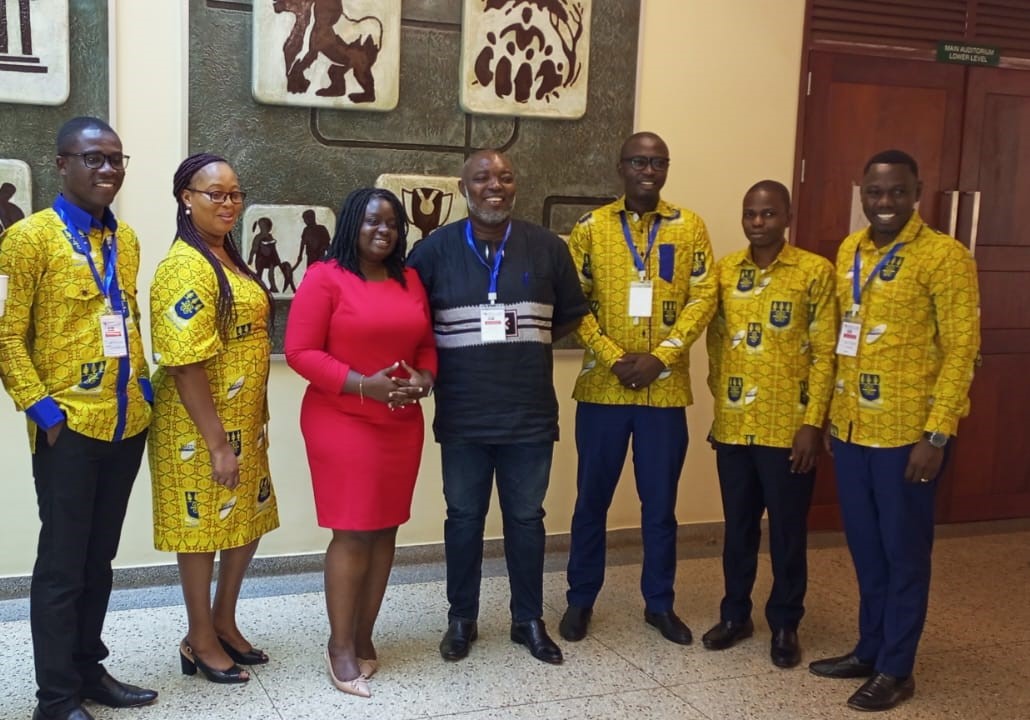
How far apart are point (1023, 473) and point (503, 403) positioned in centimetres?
340

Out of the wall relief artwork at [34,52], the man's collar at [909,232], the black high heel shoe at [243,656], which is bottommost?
the black high heel shoe at [243,656]

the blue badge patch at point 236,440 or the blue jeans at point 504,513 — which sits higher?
the blue badge patch at point 236,440

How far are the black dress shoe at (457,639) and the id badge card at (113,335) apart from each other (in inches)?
54.0

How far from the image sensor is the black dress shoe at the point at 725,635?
3.40 metres

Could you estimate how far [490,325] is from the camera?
3.04 metres

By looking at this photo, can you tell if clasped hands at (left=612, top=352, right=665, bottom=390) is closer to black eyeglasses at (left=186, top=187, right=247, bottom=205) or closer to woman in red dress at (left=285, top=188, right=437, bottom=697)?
woman in red dress at (left=285, top=188, right=437, bottom=697)

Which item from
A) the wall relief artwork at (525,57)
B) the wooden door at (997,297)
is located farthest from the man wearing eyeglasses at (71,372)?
the wooden door at (997,297)

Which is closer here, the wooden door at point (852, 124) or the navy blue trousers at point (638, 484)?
the navy blue trousers at point (638, 484)

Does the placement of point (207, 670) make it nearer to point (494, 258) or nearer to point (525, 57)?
point (494, 258)

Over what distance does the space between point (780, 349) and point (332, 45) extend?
196cm

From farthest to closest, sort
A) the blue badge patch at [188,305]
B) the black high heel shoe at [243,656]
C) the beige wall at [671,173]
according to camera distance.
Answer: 1. the beige wall at [671,173]
2. the black high heel shoe at [243,656]
3. the blue badge patch at [188,305]

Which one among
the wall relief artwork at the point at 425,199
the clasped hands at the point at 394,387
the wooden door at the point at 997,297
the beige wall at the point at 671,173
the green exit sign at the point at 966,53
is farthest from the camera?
the wooden door at the point at 997,297

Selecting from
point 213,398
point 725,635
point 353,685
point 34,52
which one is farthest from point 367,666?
point 34,52

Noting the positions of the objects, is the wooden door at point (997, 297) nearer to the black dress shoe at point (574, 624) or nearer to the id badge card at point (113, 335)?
the black dress shoe at point (574, 624)
